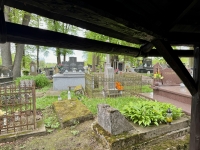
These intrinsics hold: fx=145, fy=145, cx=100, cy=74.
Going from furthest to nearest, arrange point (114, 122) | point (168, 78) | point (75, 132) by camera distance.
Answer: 1. point (168, 78)
2. point (75, 132)
3. point (114, 122)

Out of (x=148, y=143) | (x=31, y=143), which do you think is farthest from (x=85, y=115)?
(x=148, y=143)

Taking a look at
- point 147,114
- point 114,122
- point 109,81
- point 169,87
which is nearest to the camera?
point 114,122

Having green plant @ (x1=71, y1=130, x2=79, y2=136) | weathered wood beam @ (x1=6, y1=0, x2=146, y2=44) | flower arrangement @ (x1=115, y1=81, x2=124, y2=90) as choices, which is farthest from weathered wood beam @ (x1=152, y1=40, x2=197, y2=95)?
flower arrangement @ (x1=115, y1=81, x2=124, y2=90)

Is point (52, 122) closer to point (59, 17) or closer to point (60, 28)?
point (59, 17)

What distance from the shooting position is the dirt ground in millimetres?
3574

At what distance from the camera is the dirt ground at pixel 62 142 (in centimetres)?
357

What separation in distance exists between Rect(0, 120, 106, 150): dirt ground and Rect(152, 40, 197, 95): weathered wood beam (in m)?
2.33

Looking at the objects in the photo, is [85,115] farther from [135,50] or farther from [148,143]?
[135,50]

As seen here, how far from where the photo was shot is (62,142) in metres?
3.80

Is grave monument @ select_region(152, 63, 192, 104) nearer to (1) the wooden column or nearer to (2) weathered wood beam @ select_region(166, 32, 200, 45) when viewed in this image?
(1) the wooden column

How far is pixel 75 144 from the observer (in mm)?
3682

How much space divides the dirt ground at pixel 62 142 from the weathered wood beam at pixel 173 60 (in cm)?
233

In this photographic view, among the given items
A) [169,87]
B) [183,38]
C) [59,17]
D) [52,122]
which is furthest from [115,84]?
[59,17]

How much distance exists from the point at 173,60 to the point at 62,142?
3390 millimetres
